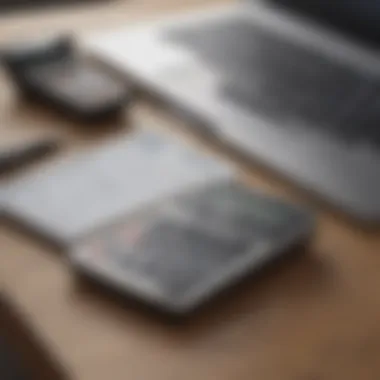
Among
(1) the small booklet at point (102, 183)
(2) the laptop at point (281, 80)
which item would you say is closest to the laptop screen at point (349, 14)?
(2) the laptop at point (281, 80)

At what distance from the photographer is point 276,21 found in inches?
44.4

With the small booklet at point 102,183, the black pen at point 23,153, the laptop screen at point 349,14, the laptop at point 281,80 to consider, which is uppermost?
the laptop screen at point 349,14

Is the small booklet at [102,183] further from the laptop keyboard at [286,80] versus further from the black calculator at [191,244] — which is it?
the laptop keyboard at [286,80]

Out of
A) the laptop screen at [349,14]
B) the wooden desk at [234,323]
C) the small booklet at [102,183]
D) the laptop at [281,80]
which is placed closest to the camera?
the wooden desk at [234,323]

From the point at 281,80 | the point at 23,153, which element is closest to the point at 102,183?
the point at 23,153

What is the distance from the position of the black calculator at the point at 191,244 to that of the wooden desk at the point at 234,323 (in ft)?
0.05

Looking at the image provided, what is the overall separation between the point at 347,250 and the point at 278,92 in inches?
11.3

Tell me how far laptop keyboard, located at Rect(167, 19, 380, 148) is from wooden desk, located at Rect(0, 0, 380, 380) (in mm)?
206

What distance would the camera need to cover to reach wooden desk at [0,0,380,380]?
1.91 ft

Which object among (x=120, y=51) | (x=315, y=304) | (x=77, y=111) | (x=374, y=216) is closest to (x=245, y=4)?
(x=120, y=51)

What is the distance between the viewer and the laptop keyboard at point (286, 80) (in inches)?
35.2

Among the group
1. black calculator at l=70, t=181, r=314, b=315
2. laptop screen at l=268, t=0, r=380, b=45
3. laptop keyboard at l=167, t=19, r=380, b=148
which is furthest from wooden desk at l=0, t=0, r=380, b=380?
laptop screen at l=268, t=0, r=380, b=45

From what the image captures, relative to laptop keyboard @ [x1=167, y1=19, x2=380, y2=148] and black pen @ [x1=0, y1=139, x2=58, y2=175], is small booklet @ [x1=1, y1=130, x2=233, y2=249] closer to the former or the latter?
black pen @ [x1=0, y1=139, x2=58, y2=175]

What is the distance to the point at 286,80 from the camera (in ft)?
3.19
